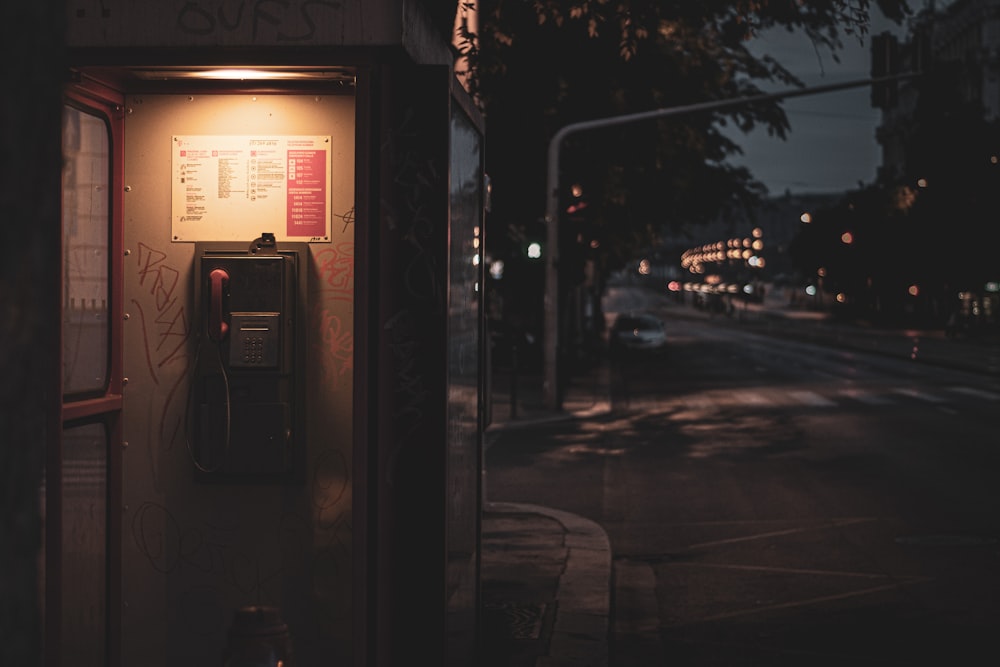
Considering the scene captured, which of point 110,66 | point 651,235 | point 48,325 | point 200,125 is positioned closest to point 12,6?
point 48,325

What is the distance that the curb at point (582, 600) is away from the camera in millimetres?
6922

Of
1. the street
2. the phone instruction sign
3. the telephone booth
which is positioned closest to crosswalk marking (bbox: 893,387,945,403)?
the street

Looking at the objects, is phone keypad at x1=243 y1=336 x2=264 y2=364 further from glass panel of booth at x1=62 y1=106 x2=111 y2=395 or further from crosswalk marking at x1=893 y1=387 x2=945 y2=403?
crosswalk marking at x1=893 y1=387 x2=945 y2=403

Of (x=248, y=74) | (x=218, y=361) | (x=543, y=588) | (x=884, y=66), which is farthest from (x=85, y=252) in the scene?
(x=884, y=66)

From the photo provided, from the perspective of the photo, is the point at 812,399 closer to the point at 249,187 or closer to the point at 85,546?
the point at 249,187

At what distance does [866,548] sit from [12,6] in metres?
9.27

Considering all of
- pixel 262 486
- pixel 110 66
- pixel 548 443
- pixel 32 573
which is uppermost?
pixel 110 66

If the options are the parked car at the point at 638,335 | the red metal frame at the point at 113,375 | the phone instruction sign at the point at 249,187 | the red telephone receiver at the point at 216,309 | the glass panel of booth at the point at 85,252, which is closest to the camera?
the glass panel of booth at the point at 85,252

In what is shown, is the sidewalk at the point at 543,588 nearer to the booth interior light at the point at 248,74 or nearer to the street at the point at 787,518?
the street at the point at 787,518

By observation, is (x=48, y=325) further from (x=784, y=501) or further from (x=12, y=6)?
(x=784, y=501)

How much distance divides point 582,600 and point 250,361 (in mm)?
3436

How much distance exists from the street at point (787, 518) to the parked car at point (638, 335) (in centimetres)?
1744

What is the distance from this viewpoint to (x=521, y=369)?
121ft

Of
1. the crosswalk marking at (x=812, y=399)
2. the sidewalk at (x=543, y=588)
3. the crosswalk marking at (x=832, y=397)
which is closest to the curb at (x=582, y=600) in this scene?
the sidewalk at (x=543, y=588)
